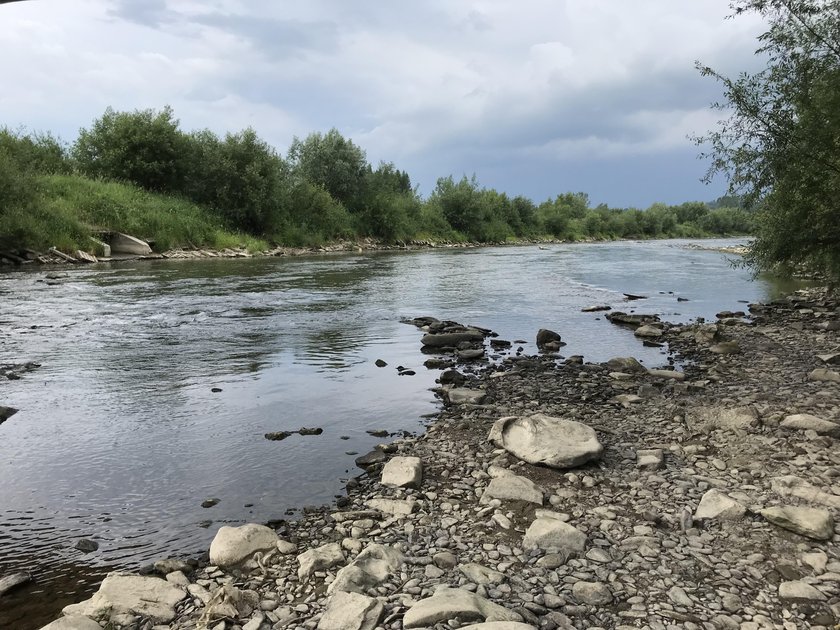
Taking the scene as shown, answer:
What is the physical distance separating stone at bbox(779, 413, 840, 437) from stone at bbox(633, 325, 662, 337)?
8.53 meters

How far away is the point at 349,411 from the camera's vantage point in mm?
9578

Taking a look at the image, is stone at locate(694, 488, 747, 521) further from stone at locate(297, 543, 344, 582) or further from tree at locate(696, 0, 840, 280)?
tree at locate(696, 0, 840, 280)

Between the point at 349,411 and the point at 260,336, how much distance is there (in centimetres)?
730

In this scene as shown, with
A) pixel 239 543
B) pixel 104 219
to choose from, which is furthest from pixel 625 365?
pixel 104 219

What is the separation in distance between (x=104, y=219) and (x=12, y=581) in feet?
153

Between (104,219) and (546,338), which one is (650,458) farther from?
(104,219)

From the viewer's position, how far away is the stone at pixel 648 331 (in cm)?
1623

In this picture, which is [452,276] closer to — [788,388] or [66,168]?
[788,388]

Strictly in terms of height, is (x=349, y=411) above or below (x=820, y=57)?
below

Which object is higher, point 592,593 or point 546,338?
point 546,338

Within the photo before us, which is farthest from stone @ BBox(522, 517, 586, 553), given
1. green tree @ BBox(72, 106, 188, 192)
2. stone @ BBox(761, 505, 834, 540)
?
green tree @ BBox(72, 106, 188, 192)

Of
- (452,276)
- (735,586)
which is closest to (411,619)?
(735,586)

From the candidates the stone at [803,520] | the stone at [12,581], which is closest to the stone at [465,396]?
the stone at [803,520]

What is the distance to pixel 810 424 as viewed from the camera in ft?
24.7
